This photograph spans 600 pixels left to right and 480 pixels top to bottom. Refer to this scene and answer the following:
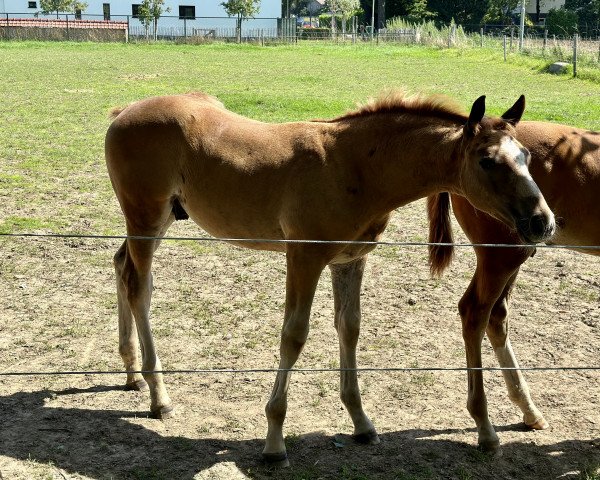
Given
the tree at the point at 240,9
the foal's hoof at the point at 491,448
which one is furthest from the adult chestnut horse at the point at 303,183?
the tree at the point at 240,9

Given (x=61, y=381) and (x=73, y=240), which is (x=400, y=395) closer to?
(x=61, y=381)

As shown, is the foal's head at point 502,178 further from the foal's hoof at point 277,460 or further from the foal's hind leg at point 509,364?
the foal's hoof at point 277,460

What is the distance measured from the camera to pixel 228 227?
4758 millimetres

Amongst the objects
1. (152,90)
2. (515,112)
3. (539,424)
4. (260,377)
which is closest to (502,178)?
(515,112)

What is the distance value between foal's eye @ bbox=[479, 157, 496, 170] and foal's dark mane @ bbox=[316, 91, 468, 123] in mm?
438

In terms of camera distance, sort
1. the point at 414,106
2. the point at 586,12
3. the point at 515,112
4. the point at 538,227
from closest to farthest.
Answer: the point at 538,227 < the point at 515,112 < the point at 414,106 < the point at 586,12

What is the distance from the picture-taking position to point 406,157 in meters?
4.20

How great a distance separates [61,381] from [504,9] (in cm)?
8537

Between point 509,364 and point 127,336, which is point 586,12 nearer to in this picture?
point 509,364

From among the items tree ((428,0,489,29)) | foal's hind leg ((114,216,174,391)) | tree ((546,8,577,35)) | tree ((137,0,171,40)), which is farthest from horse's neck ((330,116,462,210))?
tree ((428,0,489,29))

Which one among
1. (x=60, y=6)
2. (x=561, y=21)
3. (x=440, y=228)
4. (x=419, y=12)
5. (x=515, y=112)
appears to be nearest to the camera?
(x=515, y=112)

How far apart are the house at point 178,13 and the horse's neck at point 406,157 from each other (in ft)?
211

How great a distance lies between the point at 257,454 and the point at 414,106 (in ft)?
7.18

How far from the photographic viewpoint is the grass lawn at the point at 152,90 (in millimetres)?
10148
